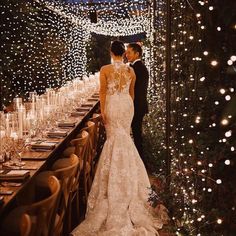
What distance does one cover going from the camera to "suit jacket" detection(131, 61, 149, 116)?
21.6 ft

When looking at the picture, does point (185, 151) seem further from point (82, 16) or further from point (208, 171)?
point (82, 16)

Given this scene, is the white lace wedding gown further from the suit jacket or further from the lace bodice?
the suit jacket

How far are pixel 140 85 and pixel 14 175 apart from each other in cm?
374

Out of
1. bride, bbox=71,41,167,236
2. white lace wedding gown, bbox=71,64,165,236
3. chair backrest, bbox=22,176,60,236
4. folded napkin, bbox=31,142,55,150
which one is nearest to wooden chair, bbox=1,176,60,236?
chair backrest, bbox=22,176,60,236

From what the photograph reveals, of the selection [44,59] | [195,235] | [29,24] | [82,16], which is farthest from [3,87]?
[195,235]

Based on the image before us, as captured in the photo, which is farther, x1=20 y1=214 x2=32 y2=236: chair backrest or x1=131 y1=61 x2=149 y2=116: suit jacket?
x1=131 y1=61 x2=149 y2=116: suit jacket

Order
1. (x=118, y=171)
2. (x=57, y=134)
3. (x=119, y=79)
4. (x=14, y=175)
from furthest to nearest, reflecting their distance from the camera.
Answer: (x=119, y=79), (x=118, y=171), (x=57, y=134), (x=14, y=175)

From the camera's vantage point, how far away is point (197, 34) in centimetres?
322

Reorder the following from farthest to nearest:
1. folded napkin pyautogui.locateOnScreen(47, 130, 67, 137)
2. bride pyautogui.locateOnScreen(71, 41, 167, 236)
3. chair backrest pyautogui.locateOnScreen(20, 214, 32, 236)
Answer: folded napkin pyautogui.locateOnScreen(47, 130, 67, 137), bride pyautogui.locateOnScreen(71, 41, 167, 236), chair backrest pyautogui.locateOnScreen(20, 214, 32, 236)

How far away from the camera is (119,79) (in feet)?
16.7

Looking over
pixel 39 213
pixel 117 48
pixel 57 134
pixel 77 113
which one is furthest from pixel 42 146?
pixel 77 113

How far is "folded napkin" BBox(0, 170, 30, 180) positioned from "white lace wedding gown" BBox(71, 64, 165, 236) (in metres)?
1.31

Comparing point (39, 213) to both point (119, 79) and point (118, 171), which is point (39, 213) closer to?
point (118, 171)

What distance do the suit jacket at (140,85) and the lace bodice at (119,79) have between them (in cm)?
142
